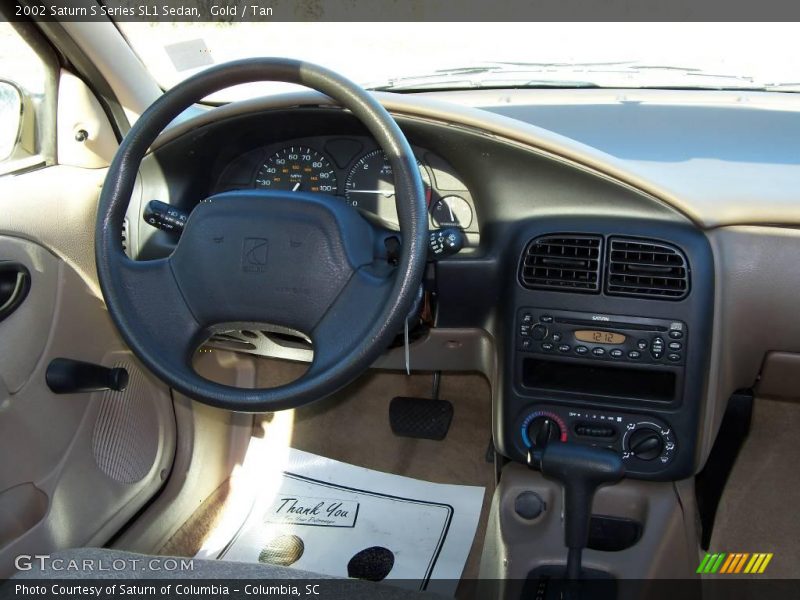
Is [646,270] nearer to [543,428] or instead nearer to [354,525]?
[543,428]

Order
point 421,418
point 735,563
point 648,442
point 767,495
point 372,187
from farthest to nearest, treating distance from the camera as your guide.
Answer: point 421,418 → point 767,495 → point 735,563 → point 372,187 → point 648,442

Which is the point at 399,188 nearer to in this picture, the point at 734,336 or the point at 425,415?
the point at 734,336

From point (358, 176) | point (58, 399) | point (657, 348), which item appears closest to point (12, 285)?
point (58, 399)

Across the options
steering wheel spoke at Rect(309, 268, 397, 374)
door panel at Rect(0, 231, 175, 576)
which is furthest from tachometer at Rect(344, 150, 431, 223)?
door panel at Rect(0, 231, 175, 576)

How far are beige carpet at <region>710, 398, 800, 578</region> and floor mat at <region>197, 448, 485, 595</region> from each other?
65cm

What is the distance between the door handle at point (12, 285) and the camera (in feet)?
4.75

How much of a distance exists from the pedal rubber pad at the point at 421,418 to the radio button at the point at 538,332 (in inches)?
27.8

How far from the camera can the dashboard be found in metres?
1.41

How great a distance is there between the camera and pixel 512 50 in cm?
182

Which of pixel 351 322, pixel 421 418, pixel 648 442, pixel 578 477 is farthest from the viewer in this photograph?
pixel 421 418

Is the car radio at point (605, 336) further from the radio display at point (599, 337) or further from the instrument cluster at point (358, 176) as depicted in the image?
the instrument cluster at point (358, 176)

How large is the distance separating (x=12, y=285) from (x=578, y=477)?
1.09 meters

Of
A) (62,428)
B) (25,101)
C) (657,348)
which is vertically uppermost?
(25,101)

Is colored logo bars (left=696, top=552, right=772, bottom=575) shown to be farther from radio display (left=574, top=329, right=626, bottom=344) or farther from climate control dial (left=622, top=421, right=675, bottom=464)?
radio display (left=574, top=329, right=626, bottom=344)
